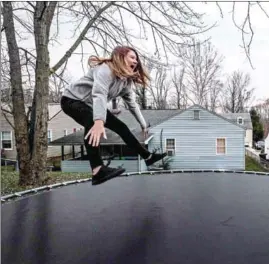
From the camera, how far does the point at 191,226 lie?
27.8 inches

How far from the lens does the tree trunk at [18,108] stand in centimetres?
111

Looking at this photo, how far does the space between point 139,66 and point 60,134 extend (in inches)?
23.8

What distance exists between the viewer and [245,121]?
4.13 ft

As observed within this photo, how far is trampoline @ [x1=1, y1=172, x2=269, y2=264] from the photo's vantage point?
21.7 inches

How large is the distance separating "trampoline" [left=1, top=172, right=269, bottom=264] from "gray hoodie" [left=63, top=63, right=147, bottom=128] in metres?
0.27

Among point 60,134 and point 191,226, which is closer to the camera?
point 191,226

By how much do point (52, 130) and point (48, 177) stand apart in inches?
8.0

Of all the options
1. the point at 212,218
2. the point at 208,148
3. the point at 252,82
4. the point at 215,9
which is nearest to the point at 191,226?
the point at 212,218

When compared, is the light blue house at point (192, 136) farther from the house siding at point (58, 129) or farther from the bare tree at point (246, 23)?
the bare tree at point (246, 23)

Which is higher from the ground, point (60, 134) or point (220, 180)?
point (60, 134)

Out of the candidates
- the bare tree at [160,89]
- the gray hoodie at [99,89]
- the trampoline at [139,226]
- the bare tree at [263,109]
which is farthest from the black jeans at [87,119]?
the bare tree at [263,109]

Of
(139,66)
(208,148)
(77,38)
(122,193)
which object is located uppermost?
(77,38)

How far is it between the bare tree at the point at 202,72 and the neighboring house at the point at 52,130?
0.54 m

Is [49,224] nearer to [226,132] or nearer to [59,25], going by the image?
[226,132]
